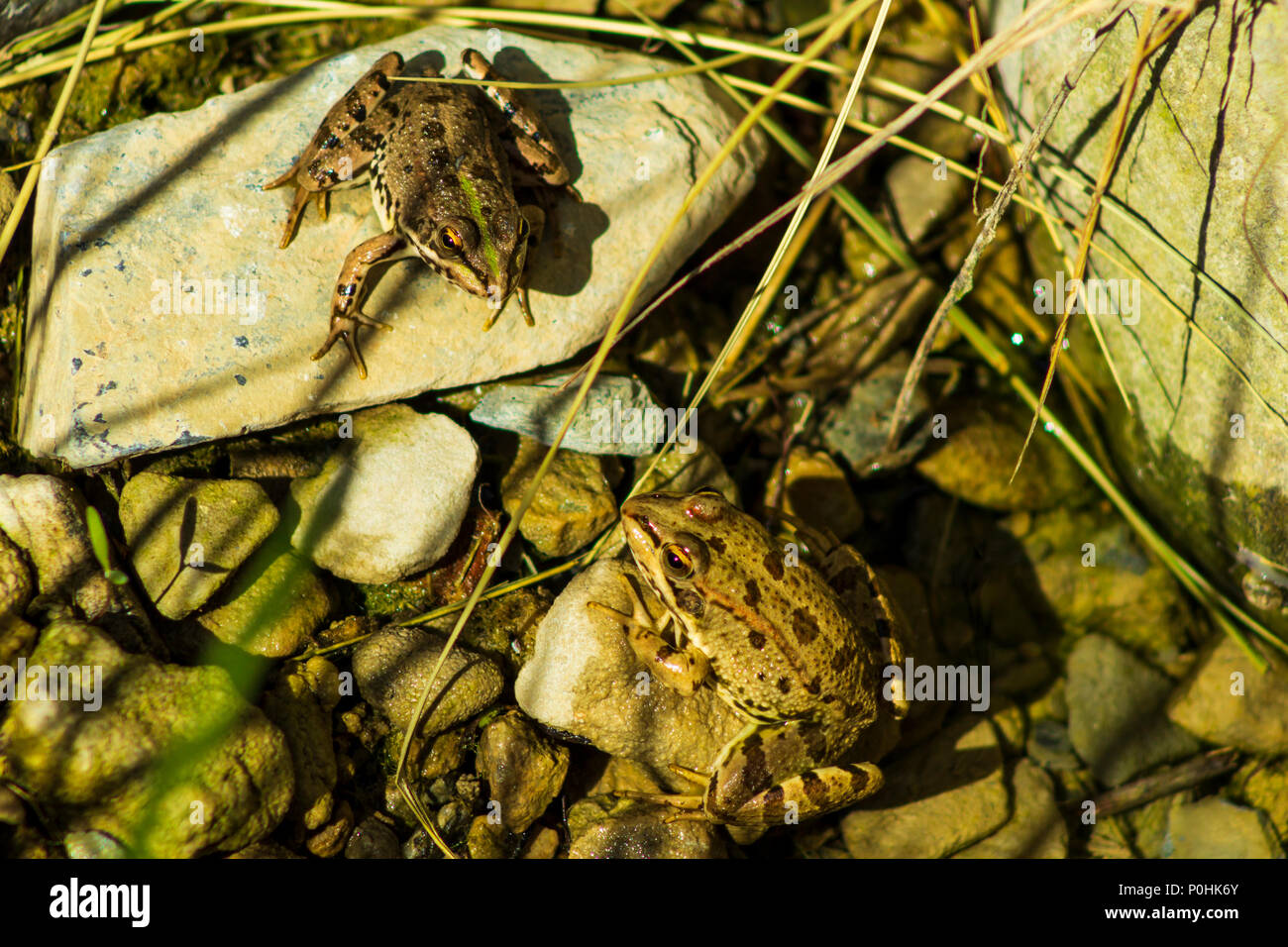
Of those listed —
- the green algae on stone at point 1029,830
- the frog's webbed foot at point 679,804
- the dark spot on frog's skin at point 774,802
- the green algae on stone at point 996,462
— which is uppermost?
the green algae on stone at point 996,462

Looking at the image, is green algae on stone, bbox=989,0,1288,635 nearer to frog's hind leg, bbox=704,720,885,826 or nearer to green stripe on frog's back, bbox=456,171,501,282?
frog's hind leg, bbox=704,720,885,826

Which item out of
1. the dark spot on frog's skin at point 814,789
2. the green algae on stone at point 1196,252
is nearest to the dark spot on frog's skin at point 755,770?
the dark spot on frog's skin at point 814,789

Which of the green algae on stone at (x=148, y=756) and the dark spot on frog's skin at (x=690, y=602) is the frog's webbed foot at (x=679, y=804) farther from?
the green algae on stone at (x=148, y=756)

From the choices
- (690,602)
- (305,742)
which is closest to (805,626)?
(690,602)

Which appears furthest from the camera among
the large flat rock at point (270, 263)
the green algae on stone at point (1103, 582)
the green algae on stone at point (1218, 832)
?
the green algae on stone at point (1103, 582)

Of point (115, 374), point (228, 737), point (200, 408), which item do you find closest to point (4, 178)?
point (115, 374)
